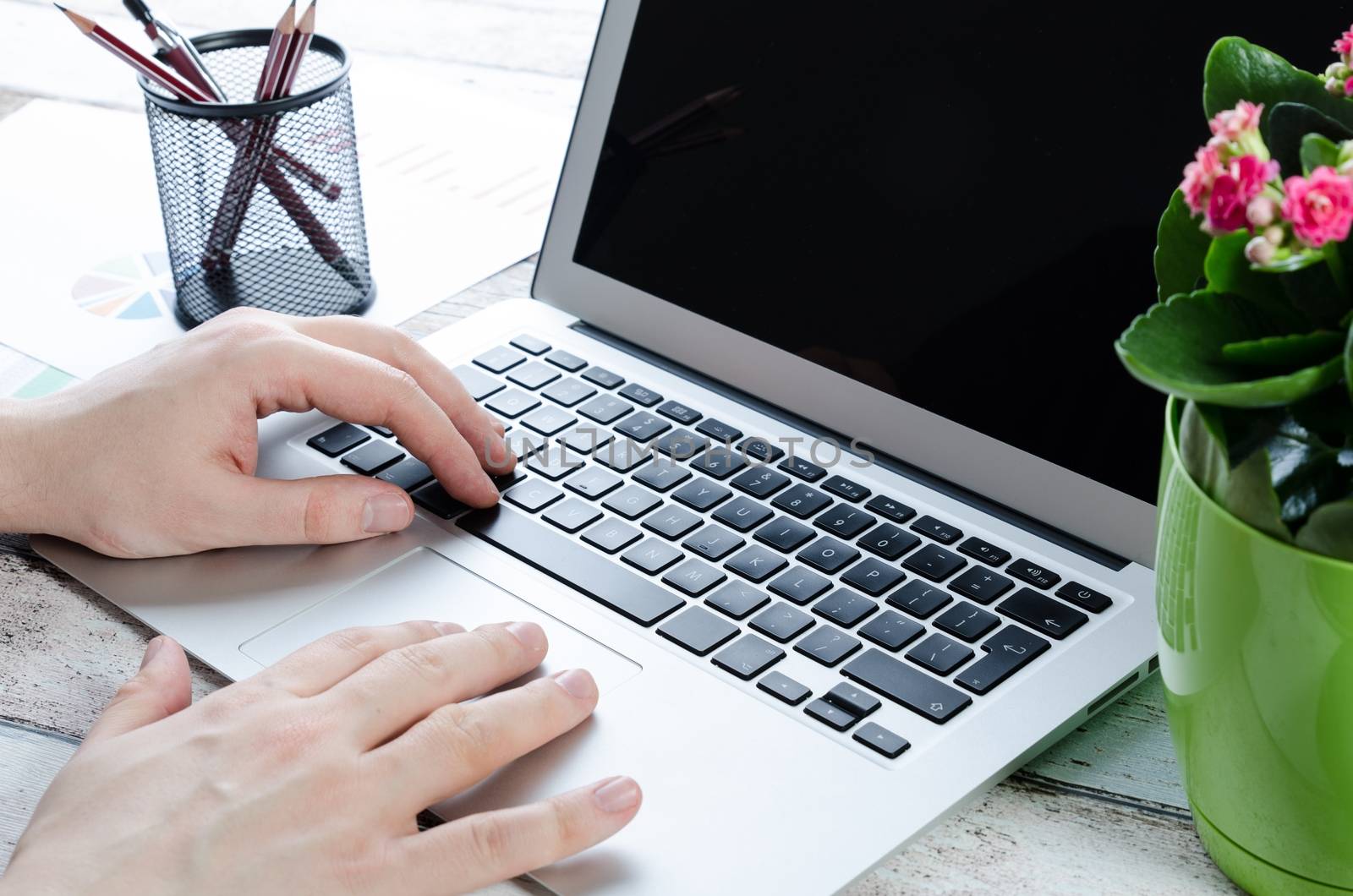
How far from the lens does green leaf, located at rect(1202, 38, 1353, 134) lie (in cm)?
43

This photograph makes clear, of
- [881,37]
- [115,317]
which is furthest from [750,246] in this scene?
[115,317]

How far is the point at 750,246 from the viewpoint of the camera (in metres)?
0.77

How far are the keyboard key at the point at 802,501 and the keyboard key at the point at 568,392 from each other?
15cm

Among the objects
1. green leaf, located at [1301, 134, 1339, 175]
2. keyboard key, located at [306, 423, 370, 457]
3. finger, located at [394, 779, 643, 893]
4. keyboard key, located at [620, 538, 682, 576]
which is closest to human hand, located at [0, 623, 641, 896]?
finger, located at [394, 779, 643, 893]

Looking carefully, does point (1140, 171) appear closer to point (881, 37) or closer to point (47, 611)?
point (881, 37)

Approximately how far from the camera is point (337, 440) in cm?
75

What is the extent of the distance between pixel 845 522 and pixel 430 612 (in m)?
0.21

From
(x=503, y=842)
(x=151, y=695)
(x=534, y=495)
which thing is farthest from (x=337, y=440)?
(x=503, y=842)

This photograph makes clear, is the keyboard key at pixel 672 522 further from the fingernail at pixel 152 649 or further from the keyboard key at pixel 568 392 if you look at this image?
the fingernail at pixel 152 649

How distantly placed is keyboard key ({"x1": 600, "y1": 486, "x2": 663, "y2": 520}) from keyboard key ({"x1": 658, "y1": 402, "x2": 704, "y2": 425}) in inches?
2.7

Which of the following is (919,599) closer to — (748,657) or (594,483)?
(748,657)

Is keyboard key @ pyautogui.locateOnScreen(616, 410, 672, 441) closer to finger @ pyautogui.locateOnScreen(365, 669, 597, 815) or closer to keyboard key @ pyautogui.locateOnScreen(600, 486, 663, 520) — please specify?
keyboard key @ pyautogui.locateOnScreen(600, 486, 663, 520)

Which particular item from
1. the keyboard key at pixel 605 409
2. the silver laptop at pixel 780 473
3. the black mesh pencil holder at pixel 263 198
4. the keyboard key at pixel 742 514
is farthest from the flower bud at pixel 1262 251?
the black mesh pencil holder at pixel 263 198

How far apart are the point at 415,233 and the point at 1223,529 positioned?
2.44ft
